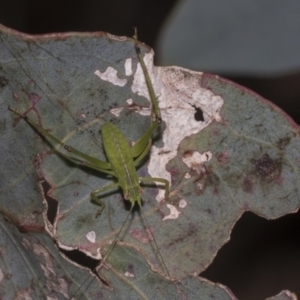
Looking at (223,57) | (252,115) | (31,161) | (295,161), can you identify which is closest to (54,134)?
(31,161)

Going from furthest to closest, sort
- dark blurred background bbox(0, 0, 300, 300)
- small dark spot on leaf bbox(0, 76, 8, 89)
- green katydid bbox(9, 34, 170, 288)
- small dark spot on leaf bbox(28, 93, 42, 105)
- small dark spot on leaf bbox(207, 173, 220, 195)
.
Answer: dark blurred background bbox(0, 0, 300, 300), small dark spot on leaf bbox(207, 173, 220, 195), green katydid bbox(9, 34, 170, 288), small dark spot on leaf bbox(28, 93, 42, 105), small dark spot on leaf bbox(0, 76, 8, 89)

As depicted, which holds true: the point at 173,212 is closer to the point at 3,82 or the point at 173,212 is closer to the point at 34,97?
the point at 34,97

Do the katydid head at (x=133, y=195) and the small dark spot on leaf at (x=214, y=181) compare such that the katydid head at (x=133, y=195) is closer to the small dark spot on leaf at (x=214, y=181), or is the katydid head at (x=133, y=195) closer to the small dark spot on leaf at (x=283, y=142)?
the small dark spot on leaf at (x=214, y=181)

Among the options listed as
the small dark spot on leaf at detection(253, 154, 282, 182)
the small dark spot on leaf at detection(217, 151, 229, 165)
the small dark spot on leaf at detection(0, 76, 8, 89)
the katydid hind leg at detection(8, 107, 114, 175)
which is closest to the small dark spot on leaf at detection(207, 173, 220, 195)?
the small dark spot on leaf at detection(217, 151, 229, 165)

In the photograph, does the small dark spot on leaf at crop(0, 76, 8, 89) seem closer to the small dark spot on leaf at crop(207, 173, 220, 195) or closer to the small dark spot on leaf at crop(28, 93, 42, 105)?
the small dark spot on leaf at crop(28, 93, 42, 105)

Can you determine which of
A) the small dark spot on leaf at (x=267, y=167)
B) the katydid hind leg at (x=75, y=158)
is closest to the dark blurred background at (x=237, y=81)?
the small dark spot on leaf at (x=267, y=167)
